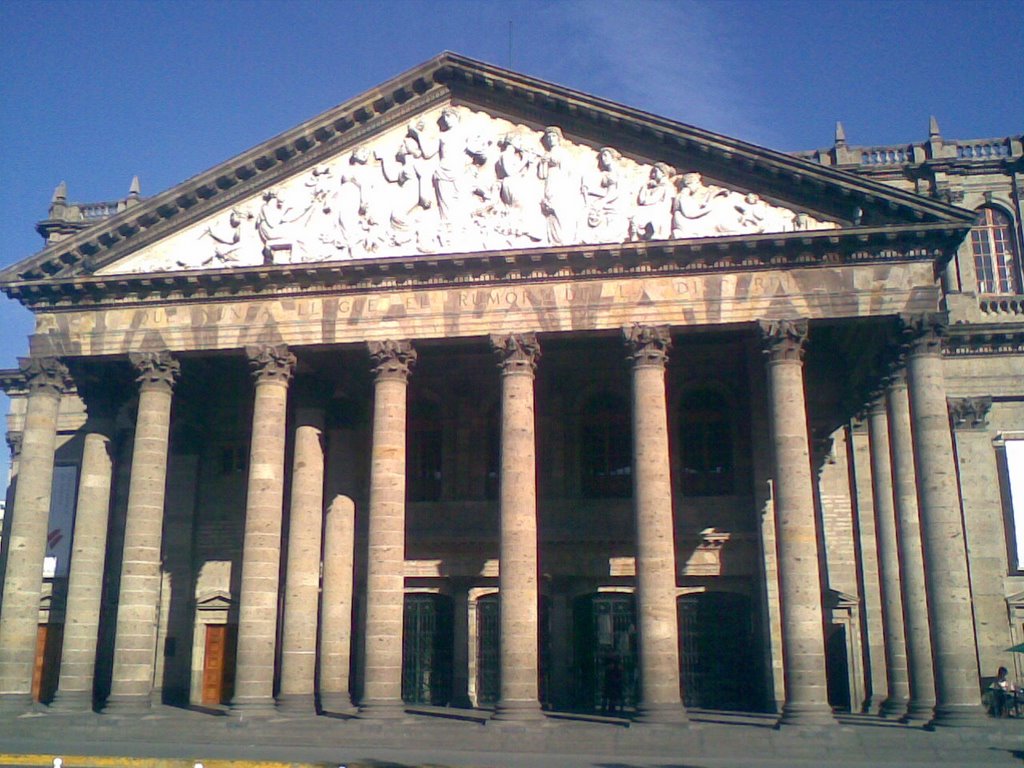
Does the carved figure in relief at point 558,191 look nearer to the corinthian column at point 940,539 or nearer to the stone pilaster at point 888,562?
the corinthian column at point 940,539

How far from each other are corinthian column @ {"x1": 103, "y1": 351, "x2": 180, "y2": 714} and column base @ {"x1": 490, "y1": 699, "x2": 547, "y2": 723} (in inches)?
381

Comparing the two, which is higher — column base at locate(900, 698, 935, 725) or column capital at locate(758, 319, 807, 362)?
column capital at locate(758, 319, 807, 362)

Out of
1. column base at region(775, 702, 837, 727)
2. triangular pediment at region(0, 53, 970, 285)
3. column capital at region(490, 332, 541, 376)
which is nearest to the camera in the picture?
column base at region(775, 702, 837, 727)

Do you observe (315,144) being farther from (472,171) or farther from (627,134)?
(627,134)

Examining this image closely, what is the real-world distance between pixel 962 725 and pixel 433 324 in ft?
53.5

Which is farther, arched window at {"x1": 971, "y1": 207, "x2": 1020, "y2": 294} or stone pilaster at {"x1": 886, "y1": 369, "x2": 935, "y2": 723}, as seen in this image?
arched window at {"x1": 971, "y1": 207, "x2": 1020, "y2": 294}

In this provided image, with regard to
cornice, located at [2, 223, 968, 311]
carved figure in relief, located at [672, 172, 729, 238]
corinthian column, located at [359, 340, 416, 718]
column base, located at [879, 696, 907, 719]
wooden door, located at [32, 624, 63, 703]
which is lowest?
column base, located at [879, 696, 907, 719]

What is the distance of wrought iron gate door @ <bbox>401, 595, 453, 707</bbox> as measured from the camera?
32375 mm

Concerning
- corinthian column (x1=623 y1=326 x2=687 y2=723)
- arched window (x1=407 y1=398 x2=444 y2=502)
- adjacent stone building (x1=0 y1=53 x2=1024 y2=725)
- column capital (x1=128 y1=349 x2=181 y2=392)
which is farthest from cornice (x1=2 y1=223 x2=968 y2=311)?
arched window (x1=407 y1=398 x2=444 y2=502)

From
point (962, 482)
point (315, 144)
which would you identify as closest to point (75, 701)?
point (315, 144)

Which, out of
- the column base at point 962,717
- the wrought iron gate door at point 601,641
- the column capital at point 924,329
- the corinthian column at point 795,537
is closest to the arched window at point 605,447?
the wrought iron gate door at point 601,641

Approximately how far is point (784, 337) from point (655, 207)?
16.1 ft

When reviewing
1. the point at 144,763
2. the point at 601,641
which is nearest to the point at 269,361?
the point at 144,763

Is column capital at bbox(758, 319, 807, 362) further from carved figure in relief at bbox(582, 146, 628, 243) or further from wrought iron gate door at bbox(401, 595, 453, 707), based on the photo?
wrought iron gate door at bbox(401, 595, 453, 707)
